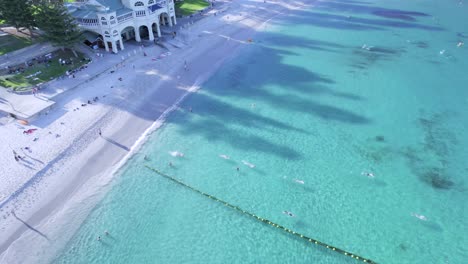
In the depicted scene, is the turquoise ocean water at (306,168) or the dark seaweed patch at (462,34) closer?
the turquoise ocean water at (306,168)

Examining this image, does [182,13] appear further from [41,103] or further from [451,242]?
[451,242]

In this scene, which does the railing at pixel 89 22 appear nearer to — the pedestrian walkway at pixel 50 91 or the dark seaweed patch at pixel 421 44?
the pedestrian walkway at pixel 50 91

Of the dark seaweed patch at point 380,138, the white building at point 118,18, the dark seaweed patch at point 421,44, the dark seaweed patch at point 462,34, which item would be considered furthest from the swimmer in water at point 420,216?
the dark seaweed patch at point 462,34

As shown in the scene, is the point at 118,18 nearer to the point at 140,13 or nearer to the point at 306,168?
the point at 140,13

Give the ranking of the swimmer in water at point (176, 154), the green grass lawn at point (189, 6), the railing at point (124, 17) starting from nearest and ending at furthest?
the swimmer in water at point (176, 154)
the railing at point (124, 17)
the green grass lawn at point (189, 6)

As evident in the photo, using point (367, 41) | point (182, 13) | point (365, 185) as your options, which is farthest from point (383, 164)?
point (182, 13)

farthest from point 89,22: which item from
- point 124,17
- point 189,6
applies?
point 189,6

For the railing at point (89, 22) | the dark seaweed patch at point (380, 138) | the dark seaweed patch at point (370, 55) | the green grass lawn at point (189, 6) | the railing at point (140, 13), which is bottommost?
the dark seaweed patch at point (380, 138)
